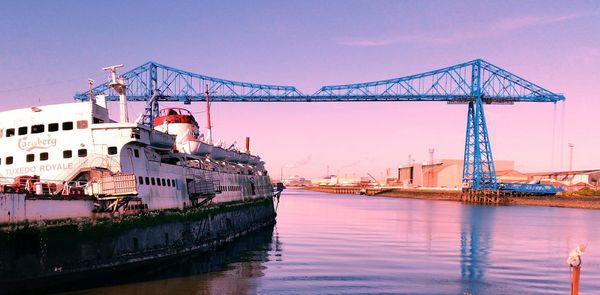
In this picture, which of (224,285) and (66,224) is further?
(224,285)

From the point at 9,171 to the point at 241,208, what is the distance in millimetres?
23860

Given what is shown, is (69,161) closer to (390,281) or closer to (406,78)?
(390,281)

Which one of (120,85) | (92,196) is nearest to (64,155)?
(92,196)

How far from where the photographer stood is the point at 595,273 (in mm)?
33594

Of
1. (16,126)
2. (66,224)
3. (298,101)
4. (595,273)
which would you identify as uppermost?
(298,101)

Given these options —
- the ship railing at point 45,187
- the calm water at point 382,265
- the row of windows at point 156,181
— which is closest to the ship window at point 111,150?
the row of windows at point 156,181

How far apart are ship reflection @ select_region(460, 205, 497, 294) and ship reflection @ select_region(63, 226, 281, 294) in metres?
11.6

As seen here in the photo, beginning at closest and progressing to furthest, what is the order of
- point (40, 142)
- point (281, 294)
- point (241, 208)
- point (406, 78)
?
point (281, 294) → point (40, 142) → point (241, 208) → point (406, 78)

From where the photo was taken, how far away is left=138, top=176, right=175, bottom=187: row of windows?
3025cm

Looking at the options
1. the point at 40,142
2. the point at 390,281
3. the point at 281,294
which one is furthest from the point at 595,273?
the point at 40,142

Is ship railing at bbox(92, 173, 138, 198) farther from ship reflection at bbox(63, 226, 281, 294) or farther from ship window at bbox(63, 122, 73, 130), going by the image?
ship window at bbox(63, 122, 73, 130)

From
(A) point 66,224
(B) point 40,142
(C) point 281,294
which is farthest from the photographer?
(B) point 40,142

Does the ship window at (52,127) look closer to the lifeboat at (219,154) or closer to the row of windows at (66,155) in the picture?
the row of windows at (66,155)

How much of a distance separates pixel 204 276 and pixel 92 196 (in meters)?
7.48
